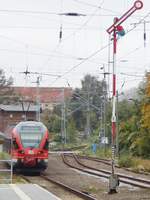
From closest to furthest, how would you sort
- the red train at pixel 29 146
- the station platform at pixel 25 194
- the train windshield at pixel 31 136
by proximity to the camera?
the station platform at pixel 25 194 < the red train at pixel 29 146 < the train windshield at pixel 31 136

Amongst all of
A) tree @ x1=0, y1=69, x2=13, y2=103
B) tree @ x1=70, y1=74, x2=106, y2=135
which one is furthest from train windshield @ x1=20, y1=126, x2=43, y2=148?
tree @ x1=0, y1=69, x2=13, y2=103

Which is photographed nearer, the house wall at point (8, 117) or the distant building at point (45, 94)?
the house wall at point (8, 117)

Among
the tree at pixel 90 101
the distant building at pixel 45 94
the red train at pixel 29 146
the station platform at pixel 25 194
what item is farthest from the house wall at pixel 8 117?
the station platform at pixel 25 194

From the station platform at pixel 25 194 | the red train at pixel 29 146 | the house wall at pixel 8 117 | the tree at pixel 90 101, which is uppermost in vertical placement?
the tree at pixel 90 101

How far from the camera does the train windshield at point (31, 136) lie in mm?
37500

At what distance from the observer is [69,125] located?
94125mm

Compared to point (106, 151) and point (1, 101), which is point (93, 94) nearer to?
point (1, 101)

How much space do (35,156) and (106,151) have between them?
30903 mm

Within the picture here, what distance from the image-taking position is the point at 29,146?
37.4 m

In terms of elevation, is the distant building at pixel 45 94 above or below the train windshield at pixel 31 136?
above

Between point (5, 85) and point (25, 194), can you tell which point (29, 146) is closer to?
point (25, 194)

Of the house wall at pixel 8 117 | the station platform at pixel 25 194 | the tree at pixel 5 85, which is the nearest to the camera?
the station platform at pixel 25 194

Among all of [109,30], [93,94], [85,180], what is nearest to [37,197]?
[109,30]

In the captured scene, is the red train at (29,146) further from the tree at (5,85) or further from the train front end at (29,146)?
the tree at (5,85)
